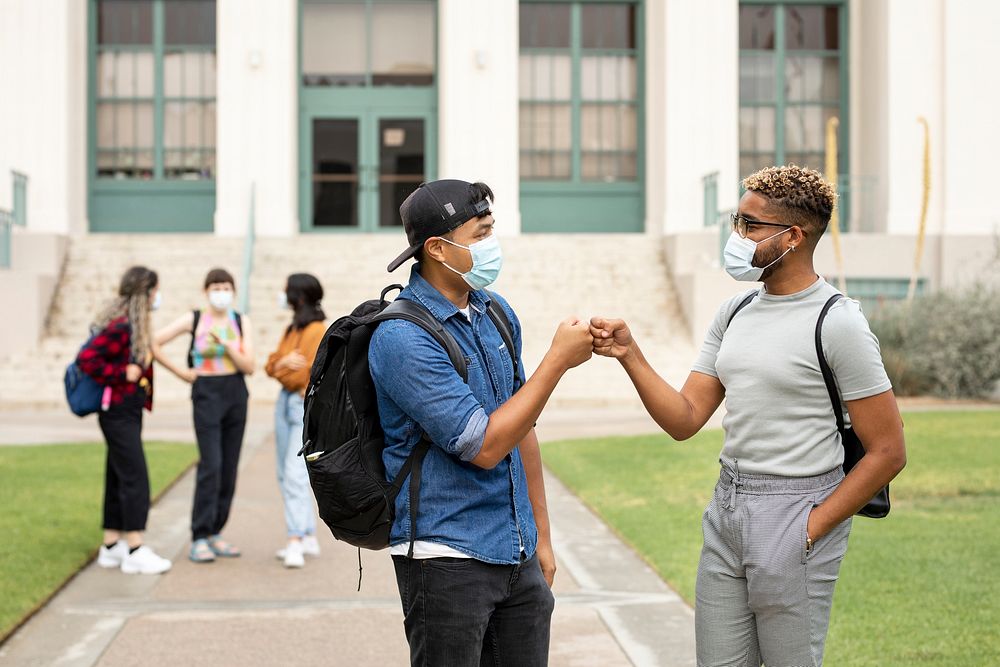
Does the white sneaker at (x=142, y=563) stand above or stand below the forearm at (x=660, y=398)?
below

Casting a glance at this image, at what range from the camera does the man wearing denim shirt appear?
3293mm

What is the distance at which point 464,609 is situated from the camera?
133 inches

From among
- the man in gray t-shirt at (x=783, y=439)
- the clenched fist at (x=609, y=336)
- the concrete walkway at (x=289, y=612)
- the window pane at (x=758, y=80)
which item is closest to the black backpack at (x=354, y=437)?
the clenched fist at (x=609, y=336)

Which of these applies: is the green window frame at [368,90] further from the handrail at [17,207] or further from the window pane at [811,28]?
the window pane at [811,28]

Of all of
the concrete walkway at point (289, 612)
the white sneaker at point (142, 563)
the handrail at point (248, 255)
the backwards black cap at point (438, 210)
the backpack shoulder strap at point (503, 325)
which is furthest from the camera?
the handrail at point (248, 255)

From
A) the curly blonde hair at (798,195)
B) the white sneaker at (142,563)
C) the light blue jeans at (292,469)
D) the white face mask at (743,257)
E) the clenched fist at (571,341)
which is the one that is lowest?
the white sneaker at (142,563)

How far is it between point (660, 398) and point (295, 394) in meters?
4.48

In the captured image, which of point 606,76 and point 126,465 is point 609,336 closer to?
point 126,465

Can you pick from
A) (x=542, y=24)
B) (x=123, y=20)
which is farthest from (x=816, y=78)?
(x=123, y=20)

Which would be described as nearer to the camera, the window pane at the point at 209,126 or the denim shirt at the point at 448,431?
the denim shirt at the point at 448,431

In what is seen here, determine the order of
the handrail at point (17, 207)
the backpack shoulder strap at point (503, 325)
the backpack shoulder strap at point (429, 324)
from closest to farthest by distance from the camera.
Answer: the backpack shoulder strap at point (429, 324) < the backpack shoulder strap at point (503, 325) < the handrail at point (17, 207)

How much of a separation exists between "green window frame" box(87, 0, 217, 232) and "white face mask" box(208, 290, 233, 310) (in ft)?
62.4

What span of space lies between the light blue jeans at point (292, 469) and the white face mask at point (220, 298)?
0.70 m

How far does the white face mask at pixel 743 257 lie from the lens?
11.8 ft
